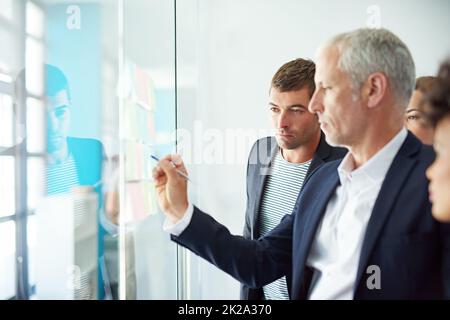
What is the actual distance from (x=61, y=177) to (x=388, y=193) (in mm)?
914

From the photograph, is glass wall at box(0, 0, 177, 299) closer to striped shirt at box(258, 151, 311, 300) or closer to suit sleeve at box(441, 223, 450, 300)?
striped shirt at box(258, 151, 311, 300)

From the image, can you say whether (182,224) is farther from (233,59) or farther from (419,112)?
(419,112)

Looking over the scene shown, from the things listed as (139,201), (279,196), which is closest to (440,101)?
(279,196)

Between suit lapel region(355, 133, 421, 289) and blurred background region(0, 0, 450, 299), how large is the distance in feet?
1.15

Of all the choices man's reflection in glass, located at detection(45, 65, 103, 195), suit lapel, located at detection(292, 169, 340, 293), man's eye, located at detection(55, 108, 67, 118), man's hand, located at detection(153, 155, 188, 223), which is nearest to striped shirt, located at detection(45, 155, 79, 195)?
man's reflection in glass, located at detection(45, 65, 103, 195)

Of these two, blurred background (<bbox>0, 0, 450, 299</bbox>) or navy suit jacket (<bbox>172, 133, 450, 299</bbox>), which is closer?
navy suit jacket (<bbox>172, 133, 450, 299</bbox>)

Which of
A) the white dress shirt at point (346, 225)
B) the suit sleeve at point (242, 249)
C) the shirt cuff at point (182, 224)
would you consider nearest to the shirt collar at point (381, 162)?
the white dress shirt at point (346, 225)

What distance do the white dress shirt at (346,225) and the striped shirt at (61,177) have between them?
2.38 ft

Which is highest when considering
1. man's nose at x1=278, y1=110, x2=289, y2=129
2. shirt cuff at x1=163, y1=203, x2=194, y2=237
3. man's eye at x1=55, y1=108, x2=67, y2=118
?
man's eye at x1=55, y1=108, x2=67, y2=118

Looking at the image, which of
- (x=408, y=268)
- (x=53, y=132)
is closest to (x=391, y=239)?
(x=408, y=268)

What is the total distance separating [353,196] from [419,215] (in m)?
0.15

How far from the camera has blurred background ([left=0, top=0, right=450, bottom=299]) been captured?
122 cm

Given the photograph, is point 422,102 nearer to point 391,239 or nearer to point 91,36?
point 391,239

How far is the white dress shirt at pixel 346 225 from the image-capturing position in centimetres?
99
